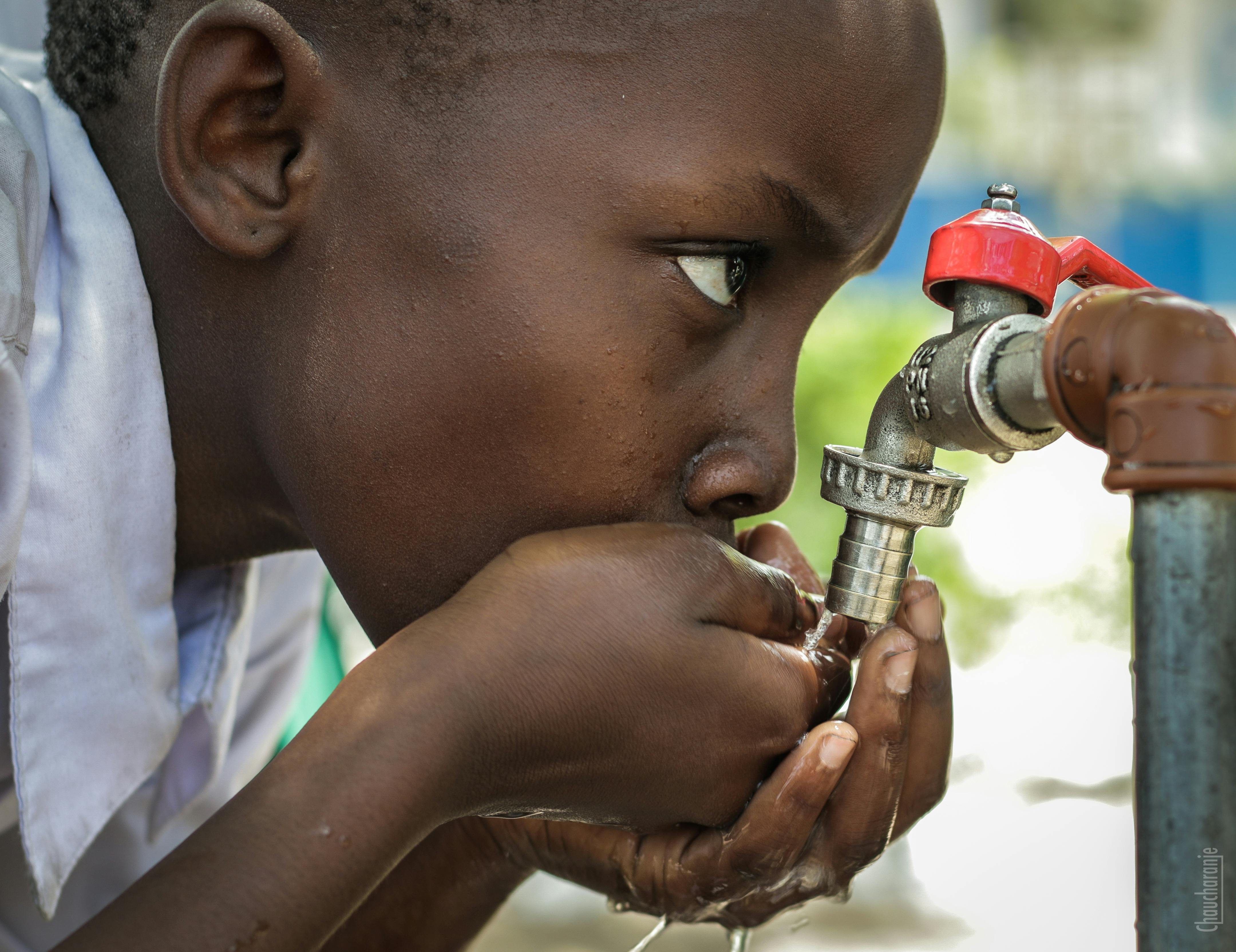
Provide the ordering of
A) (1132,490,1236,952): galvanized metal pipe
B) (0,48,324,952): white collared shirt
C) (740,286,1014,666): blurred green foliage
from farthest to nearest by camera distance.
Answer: (740,286,1014,666): blurred green foliage < (0,48,324,952): white collared shirt < (1132,490,1236,952): galvanized metal pipe

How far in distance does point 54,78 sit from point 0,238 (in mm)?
375

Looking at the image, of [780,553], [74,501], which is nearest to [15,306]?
[74,501]

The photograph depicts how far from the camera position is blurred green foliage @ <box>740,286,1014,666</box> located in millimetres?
2947

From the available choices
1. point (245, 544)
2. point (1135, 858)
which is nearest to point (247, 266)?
point (245, 544)

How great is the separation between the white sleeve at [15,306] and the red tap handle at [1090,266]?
782 mm

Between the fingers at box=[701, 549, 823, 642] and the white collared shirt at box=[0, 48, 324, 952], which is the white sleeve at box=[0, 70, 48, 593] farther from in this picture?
the fingers at box=[701, 549, 823, 642]

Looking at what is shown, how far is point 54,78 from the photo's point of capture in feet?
3.99

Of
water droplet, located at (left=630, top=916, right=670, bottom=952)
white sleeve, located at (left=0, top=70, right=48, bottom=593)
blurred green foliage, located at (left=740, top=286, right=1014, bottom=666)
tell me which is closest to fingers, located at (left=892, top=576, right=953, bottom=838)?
water droplet, located at (left=630, top=916, right=670, bottom=952)

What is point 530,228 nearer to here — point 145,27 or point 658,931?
point 145,27

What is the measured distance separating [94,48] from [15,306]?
33cm

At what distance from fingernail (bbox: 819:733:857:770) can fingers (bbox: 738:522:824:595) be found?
250mm

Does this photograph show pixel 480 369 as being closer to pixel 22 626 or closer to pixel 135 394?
pixel 135 394

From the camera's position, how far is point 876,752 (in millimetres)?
896

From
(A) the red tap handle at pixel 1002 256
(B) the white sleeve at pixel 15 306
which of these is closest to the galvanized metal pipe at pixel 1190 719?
(A) the red tap handle at pixel 1002 256
